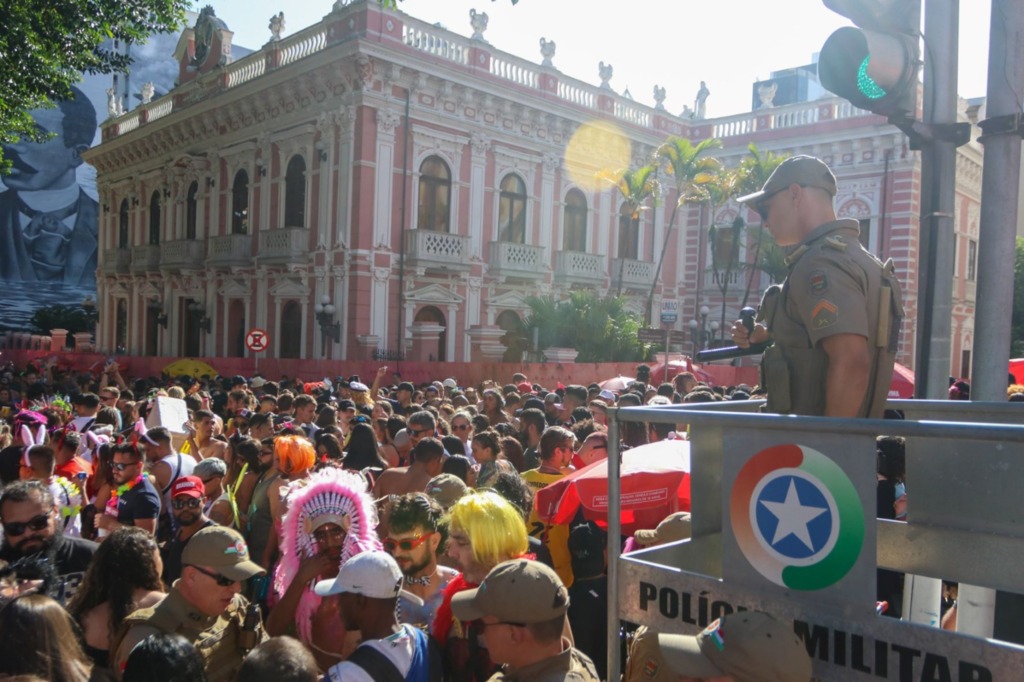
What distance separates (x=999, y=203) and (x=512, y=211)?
Result: 24.3 m

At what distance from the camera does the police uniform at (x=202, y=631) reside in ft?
11.2

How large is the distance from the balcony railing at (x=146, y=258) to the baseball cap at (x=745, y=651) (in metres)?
32.6

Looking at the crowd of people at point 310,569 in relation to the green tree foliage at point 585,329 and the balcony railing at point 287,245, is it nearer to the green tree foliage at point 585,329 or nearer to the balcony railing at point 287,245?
the green tree foliage at point 585,329

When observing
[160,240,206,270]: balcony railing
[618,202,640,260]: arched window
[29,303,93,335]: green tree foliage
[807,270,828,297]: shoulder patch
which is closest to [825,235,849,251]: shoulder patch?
[807,270,828,297]: shoulder patch

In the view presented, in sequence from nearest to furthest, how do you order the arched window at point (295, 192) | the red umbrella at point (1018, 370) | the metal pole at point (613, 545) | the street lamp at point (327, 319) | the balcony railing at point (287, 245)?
the metal pole at point (613, 545) → the red umbrella at point (1018, 370) → the street lamp at point (327, 319) → the balcony railing at point (287, 245) → the arched window at point (295, 192)

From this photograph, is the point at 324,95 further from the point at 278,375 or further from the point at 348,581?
the point at 348,581

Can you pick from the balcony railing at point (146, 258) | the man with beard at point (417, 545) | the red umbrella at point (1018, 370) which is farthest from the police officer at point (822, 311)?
the balcony railing at point (146, 258)

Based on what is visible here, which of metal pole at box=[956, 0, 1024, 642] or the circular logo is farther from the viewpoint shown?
metal pole at box=[956, 0, 1024, 642]

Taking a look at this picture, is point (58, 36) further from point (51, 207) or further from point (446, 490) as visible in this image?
point (51, 207)

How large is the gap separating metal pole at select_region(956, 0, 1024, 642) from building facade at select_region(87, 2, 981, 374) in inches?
815

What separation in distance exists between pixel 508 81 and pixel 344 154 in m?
5.86

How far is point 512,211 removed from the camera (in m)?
27.3

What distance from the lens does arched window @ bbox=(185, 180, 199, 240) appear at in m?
30.6

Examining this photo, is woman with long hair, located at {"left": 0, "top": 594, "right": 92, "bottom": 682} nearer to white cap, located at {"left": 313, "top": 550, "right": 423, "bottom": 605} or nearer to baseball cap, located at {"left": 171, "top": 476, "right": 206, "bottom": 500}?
white cap, located at {"left": 313, "top": 550, "right": 423, "bottom": 605}
